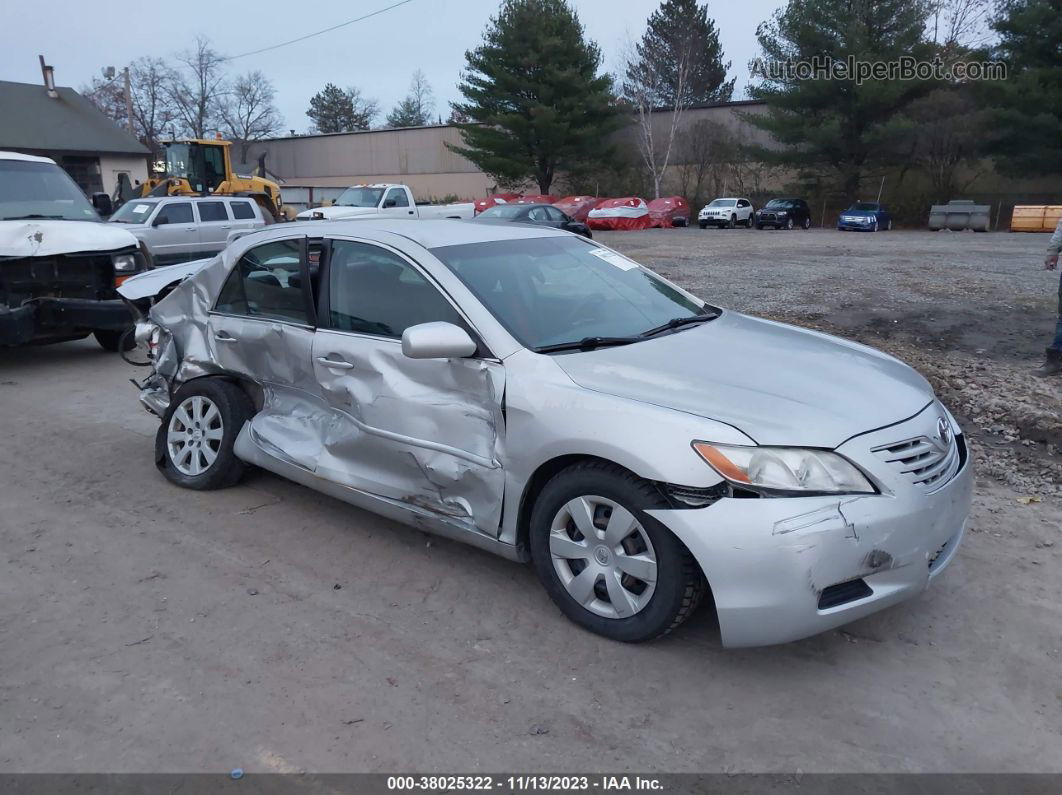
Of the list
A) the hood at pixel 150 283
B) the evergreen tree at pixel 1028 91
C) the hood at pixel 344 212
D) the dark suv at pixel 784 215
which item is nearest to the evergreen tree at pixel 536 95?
the dark suv at pixel 784 215

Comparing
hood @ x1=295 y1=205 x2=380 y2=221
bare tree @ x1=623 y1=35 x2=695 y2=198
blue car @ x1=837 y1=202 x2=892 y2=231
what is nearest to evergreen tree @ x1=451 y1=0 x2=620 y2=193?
bare tree @ x1=623 y1=35 x2=695 y2=198

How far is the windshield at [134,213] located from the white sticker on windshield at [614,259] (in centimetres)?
1389

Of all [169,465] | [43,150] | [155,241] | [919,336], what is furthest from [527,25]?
[169,465]

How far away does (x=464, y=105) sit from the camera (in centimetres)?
4700

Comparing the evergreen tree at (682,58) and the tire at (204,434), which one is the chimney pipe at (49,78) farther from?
the tire at (204,434)

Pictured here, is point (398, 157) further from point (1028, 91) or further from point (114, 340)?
point (114, 340)

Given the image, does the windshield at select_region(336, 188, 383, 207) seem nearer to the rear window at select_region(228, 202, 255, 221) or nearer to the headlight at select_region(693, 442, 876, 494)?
the rear window at select_region(228, 202, 255, 221)

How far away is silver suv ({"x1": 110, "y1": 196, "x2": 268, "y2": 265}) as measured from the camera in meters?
16.1

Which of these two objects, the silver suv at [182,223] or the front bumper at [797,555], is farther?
the silver suv at [182,223]

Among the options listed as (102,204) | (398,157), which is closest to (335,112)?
(398,157)

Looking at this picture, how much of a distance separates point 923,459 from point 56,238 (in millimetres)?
8473

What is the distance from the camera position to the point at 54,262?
863 centimetres

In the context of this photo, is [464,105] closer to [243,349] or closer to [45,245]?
[45,245]

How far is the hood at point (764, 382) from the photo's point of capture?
320 centimetres
